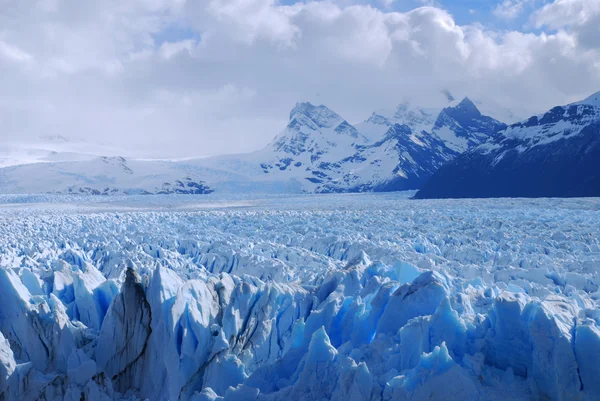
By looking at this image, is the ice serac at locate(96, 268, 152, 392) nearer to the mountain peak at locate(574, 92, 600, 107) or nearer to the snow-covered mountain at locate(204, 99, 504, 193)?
the mountain peak at locate(574, 92, 600, 107)

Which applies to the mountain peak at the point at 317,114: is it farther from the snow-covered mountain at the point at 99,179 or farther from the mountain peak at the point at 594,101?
the mountain peak at the point at 594,101

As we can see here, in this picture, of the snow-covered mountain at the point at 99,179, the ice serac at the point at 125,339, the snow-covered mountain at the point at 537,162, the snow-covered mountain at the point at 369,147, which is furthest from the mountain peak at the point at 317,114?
the ice serac at the point at 125,339

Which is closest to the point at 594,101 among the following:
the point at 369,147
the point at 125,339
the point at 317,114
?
the point at 125,339

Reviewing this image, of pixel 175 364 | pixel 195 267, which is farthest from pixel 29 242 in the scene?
pixel 175 364

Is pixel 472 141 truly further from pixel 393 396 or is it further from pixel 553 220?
pixel 393 396

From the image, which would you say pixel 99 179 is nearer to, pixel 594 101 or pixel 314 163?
pixel 314 163

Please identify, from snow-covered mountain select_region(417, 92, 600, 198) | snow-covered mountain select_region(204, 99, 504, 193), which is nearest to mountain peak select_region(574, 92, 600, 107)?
snow-covered mountain select_region(417, 92, 600, 198)

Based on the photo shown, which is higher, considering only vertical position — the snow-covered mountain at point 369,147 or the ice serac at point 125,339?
the snow-covered mountain at point 369,147
